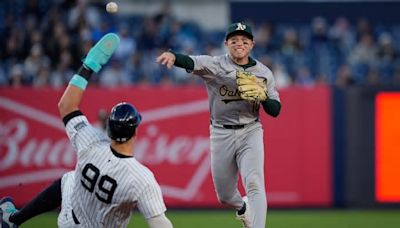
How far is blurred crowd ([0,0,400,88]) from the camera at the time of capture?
52.5 ft

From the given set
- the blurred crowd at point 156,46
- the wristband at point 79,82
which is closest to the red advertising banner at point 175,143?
the blurred crowd at point 156,46

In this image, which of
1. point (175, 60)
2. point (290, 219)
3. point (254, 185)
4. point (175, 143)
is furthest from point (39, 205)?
point (175, 143)

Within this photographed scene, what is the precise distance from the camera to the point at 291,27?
19391mm

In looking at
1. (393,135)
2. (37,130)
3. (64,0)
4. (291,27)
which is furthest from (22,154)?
(291,27)

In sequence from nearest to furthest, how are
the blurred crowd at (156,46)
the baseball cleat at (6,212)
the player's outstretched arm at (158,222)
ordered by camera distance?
the player's outstretched arm at (158,222)
the baseball cleat at (6,212)
the blurred crowd at (156,46)

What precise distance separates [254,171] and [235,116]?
23.9 inches

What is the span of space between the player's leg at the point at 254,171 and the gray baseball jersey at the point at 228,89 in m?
0.16

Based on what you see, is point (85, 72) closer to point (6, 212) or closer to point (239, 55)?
point (6, 212)

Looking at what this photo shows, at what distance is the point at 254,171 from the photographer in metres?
8.22

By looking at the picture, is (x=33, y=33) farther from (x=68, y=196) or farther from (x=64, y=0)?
(x=68, y=196)

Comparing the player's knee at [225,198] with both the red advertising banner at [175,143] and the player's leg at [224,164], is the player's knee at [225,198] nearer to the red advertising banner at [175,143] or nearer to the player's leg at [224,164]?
the player's leg at [224,164]

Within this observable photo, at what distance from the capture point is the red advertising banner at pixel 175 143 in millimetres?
14117

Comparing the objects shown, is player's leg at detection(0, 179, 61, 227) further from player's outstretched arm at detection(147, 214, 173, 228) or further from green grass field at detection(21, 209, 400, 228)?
green grass field at detection(21, 209, 400, 228)

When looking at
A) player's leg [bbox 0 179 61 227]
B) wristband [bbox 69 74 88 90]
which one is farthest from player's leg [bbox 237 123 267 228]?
wristband [bbox 69 74 88 90]
